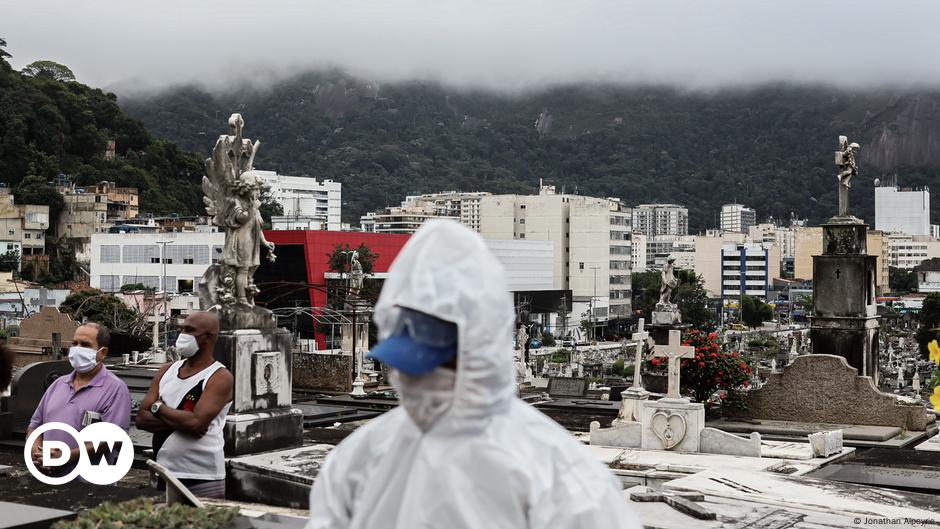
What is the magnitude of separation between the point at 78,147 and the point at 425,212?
7397cm

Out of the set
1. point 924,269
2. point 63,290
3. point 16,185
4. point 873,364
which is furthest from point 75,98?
point 924,269

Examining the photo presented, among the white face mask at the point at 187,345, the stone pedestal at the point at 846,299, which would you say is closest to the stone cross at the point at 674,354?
the stone pedestal at the point at 846,299

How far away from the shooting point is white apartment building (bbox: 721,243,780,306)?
15775 centimetres

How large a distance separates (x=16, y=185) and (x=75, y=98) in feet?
33.8

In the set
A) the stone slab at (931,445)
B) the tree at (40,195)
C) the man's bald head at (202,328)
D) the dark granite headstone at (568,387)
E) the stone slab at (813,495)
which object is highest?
the tree at (40,195)

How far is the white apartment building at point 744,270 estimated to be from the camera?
518 ft

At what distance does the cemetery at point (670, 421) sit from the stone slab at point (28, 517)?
0.04 feet

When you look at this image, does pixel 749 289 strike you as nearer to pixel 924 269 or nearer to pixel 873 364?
pixel 924 269

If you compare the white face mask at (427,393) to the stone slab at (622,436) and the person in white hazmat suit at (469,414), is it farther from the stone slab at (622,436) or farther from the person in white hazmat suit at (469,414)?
the stone slab at (622,436)

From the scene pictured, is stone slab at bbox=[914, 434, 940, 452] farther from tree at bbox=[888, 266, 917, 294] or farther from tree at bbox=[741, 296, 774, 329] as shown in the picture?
tree at bbox=[888, 266, 917, 294]

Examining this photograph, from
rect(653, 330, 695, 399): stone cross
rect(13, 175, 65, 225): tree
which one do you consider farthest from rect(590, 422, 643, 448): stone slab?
rect(13, 175, 65, 225): tree

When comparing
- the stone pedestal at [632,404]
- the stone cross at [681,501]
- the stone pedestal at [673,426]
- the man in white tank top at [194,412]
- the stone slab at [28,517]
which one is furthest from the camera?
the stone pedestal at [632,404]

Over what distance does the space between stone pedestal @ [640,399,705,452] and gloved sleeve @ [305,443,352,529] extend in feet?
41.3

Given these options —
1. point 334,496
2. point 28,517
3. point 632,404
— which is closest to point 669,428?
point 632,404
